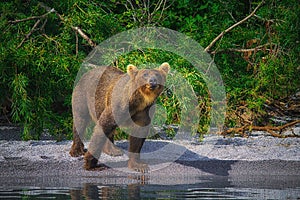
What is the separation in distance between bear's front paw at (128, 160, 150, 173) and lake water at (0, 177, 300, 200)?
35.5 inches

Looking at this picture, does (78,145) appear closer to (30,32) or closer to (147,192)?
(147,192)

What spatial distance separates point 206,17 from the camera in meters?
12.2

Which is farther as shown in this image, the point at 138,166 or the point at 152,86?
the point at 138,166

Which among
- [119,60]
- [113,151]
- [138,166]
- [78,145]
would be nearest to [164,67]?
[138,166]

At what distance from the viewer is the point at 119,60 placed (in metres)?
9.91

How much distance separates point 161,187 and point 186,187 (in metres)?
0.26

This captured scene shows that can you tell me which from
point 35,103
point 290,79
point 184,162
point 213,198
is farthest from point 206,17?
point 213,198

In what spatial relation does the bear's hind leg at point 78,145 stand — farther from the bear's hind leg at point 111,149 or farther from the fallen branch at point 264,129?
the fallen branch at point 264,129

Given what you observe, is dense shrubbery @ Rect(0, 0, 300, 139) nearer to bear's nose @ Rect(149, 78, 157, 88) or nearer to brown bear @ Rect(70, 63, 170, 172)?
brown bear @ Rect(70, 63, 170, 172)

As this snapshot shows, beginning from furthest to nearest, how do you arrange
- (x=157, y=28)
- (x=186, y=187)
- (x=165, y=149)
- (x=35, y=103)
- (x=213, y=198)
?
1. (x=157, y=28)
2. (x=35, y=103)
3. (x=165, y=149)
4. (x=186, y=187)
5. (x=213, y=198)

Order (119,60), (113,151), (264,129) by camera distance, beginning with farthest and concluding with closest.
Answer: (264,129)
(119,60)
(113,151)

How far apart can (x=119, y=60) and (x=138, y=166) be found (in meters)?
2.56

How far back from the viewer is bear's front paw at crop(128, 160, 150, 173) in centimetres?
774

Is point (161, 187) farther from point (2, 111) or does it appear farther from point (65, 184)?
point (2, 111)
